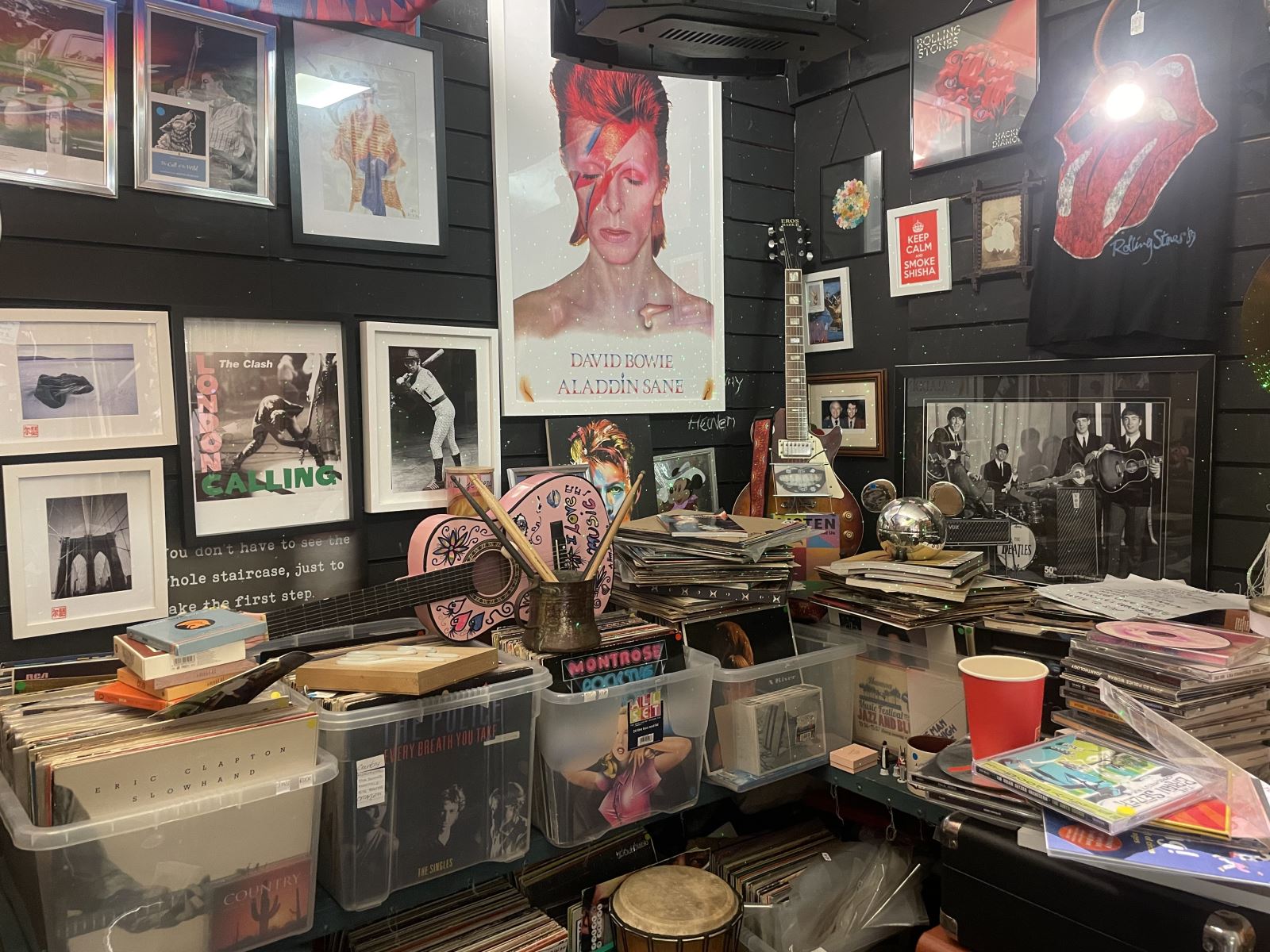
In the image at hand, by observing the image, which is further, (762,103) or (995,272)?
(762,103)

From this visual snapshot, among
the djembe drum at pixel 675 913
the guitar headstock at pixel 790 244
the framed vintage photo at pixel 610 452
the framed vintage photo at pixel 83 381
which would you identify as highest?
the guitar headstock at pixel 790 244

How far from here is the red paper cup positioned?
138 cm

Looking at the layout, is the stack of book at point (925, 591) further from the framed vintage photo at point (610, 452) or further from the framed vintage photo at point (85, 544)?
the framed vintage photo at point (85, 544)

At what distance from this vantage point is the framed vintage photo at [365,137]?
183cm

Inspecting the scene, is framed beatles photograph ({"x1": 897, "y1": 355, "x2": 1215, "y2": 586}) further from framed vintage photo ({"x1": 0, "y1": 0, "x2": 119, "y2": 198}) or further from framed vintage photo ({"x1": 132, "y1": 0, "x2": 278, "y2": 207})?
framed vintage photo ({"x1": 0, "y1": 0, "x2": 119, "y2": 198})

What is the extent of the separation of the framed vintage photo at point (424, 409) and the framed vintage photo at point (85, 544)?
1.46 ft

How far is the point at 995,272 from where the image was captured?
7.36 feet

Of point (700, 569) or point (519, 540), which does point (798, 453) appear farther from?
point (519, 540)

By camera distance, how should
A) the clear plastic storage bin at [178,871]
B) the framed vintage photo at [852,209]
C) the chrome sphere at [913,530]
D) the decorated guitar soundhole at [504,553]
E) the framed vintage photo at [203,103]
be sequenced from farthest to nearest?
the framed vintage photo at [852,209] < the chrome sphere at [913,530] < the decorated guitar soundhole at [504,553] < the framed vintage photo at [203,103] < the clear plastic storage bin at [178,871]

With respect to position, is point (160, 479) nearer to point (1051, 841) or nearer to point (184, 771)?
point (184, 771)

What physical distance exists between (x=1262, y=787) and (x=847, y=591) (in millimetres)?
938

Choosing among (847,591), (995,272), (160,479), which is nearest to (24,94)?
(160,479)

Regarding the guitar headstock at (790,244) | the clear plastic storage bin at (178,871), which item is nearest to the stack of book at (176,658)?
the clear plastic storage bin at (178,871)

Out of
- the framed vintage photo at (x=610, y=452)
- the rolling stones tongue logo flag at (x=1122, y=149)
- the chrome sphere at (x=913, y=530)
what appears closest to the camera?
the rolling stones tongue logo flag at (x=1122, y=149)
